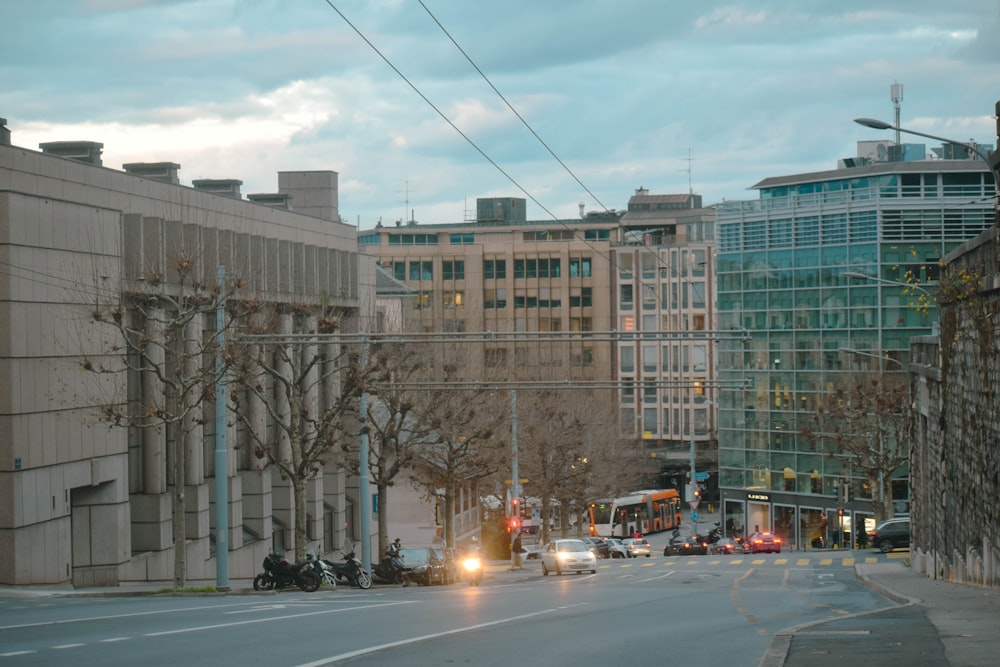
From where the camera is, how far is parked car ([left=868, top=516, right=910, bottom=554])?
55.5 m

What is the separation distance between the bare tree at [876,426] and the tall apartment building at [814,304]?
3548 millimetres

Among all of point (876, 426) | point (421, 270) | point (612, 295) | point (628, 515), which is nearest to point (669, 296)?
point (612, 295)

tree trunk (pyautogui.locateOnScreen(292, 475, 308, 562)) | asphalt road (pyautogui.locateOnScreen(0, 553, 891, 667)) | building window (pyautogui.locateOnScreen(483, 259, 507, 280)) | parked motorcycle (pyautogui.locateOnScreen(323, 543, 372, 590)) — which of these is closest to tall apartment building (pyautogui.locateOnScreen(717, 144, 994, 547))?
building window (pyautogui.locateOnScreen(483, 259, 507, 280))

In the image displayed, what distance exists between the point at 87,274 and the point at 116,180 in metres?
6.25

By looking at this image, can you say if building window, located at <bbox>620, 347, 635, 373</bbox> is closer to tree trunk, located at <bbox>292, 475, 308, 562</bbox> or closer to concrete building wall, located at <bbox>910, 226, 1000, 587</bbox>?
concrete building wall, located at <bbox>910, 226, 1000, 587</bbox>

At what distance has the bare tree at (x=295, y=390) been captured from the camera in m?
36.8

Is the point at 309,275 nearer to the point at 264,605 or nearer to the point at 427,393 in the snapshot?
the point at 427,393

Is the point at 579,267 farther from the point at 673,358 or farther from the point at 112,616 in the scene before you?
the point at 112,616

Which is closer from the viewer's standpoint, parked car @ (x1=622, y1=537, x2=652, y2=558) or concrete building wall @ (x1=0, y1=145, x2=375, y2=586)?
concrete building wall @ (x1=0, y1=145, x2=375, y2=586)

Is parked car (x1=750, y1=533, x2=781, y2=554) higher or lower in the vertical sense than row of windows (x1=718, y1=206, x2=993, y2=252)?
Result: lower

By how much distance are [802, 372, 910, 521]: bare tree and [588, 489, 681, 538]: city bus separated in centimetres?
1735

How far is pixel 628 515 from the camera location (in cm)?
A: 8500

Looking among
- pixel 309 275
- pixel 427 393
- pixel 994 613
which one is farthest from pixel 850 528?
pixel 994 613

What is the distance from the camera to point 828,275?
80688 millimetres
